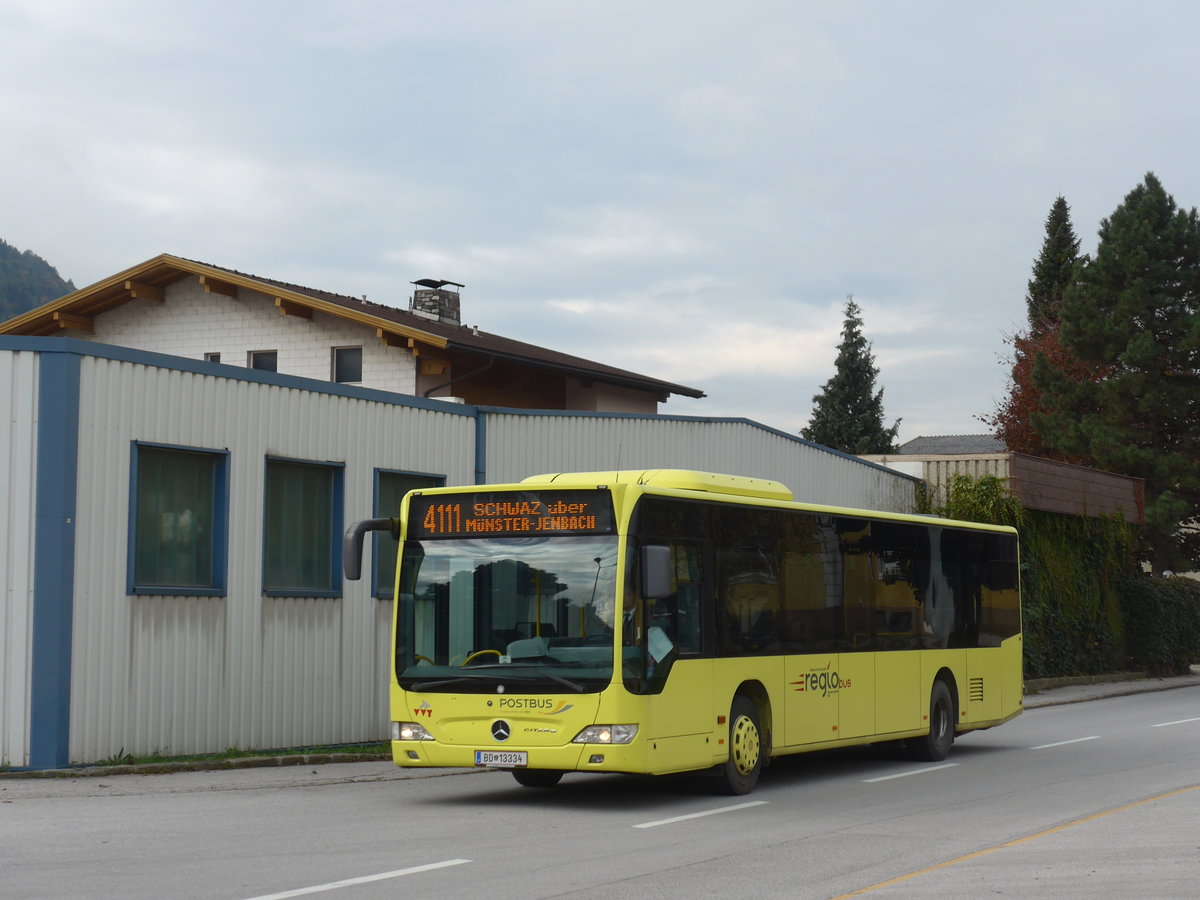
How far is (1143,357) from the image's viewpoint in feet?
166

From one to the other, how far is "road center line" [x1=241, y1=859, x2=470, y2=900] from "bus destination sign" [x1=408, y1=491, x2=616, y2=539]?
3.87 meters

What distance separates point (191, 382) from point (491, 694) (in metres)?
6.22

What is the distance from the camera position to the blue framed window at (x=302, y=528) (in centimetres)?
1873

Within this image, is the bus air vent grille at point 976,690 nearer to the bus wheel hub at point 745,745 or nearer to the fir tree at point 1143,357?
the bus wheel hub at point 745,745

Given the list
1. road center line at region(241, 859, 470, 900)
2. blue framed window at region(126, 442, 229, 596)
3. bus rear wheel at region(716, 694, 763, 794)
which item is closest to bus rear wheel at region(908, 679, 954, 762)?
bus rear wheel at region(716, 694, 763, 794)

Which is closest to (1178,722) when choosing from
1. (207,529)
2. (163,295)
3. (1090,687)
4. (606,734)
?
(1090,687)

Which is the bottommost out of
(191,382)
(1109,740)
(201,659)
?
(1109,740)

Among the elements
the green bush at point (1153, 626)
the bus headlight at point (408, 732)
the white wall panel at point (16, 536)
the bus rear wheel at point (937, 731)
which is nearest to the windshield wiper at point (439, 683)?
the bus headlight at point (408, 732)

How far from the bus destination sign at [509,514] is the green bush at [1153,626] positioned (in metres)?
30.3

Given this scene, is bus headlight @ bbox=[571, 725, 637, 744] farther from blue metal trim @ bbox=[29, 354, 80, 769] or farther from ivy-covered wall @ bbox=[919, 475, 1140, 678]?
ivy-covered wall @ bbox=[919, 475, 1140, 678]

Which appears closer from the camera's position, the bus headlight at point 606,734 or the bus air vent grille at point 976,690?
the bus headlight at point 606,734

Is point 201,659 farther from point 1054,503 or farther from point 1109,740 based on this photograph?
point 1054,503

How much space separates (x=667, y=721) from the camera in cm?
1313

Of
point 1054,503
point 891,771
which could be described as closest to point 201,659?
point 891,771
